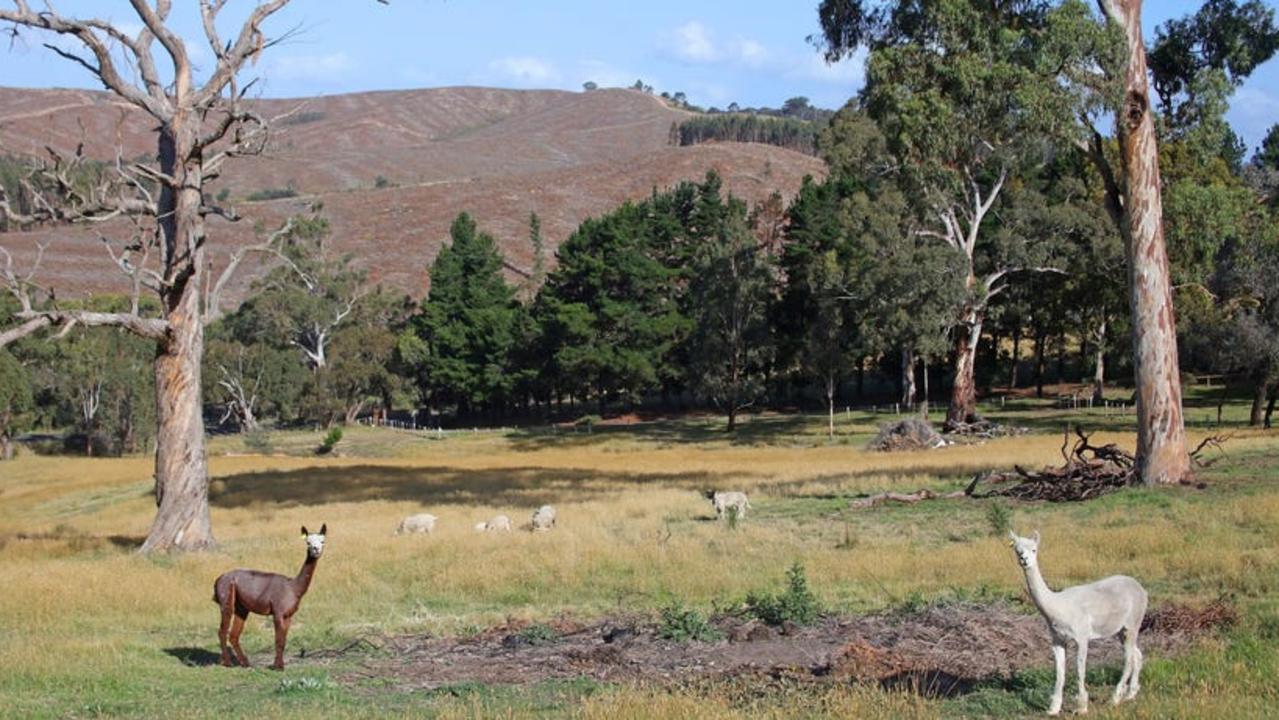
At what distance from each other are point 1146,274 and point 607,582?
44.9ft

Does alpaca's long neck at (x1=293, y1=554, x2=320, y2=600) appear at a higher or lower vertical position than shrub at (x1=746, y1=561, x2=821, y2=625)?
higher

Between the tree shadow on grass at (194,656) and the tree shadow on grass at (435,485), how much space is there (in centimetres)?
1921

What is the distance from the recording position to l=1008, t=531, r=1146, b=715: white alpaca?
963 cm

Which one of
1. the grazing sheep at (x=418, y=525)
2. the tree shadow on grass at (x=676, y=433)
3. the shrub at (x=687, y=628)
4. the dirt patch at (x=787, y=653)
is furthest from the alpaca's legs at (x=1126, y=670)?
the tree shadow on grass at (x=676, y=433)

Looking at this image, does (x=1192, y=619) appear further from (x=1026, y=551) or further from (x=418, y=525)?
(x=418, y=525)

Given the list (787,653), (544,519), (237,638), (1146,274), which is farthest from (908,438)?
(237,638)

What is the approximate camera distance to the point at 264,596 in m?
13.2

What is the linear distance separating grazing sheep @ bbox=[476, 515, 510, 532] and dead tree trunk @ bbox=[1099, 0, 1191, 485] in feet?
43.1

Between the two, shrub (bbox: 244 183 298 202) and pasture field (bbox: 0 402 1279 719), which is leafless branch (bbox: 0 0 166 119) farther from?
shrub (bbox: 244 183 298 202)

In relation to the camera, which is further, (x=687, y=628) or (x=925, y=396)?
(x=925, y=396)

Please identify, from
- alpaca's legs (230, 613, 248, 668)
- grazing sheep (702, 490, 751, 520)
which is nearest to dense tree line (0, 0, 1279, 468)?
grazing sheep (702, 490, 751, 520)

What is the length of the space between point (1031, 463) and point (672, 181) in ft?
427

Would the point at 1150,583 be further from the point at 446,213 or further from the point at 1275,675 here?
the point at 446,213

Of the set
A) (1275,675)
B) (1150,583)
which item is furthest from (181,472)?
(1275,675)
